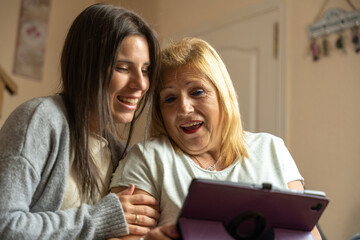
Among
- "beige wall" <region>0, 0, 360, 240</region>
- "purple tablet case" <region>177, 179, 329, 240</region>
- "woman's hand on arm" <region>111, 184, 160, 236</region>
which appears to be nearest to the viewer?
"purple tablet case" <region>177, 179, 329, 240</region>

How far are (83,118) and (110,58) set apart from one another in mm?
186

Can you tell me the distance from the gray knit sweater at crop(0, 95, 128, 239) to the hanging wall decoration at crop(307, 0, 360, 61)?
179cm

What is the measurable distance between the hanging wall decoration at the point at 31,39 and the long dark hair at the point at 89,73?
205 centimetres

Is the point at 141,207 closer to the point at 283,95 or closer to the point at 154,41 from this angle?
the point at 154,41

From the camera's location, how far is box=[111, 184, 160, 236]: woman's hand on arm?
112 centimetres

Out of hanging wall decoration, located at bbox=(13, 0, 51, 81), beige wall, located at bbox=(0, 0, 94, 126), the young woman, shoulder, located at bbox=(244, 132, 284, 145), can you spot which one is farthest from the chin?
hanging wall decoration, located at bbox=(13, 0, 51, 81)

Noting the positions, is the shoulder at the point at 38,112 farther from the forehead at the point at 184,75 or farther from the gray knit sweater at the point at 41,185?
the forehead at the point at 184,75

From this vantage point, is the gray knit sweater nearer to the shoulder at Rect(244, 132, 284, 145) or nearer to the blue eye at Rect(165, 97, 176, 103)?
the blue eye at Rect(165, 97, 176, 103)

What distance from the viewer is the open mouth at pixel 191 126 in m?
1.32

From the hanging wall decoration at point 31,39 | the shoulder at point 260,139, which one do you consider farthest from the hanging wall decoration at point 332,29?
the hanging wall decoration at point 31,39

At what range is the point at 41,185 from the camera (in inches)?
43.0

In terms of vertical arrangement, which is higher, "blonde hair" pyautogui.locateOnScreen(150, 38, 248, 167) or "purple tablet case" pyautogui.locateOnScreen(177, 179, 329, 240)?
"blonde hair" pyautogui.locateOnScreen(150, 38, 248, 167)

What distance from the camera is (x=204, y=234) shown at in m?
0.86

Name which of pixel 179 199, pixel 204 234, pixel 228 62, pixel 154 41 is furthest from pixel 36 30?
pixel 204 234
